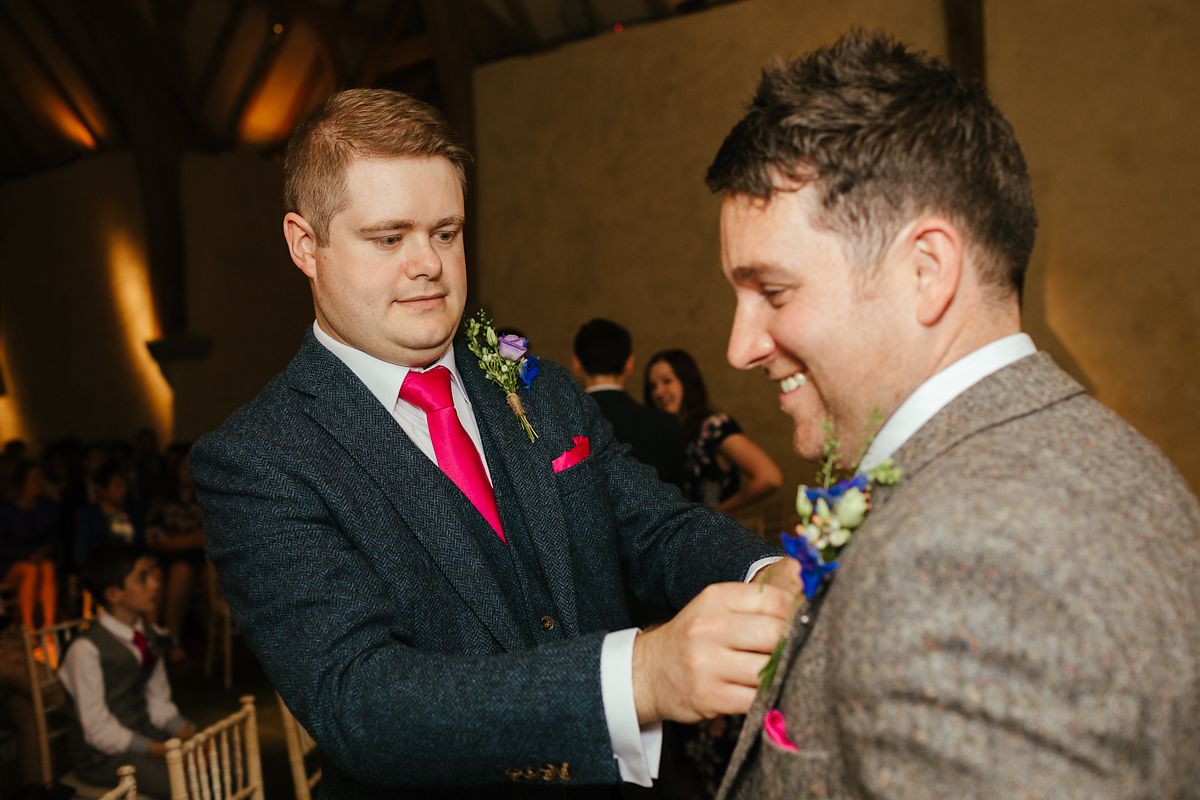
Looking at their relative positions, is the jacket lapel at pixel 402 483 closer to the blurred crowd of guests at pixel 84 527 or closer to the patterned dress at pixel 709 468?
the patterned dress at pixel 709 468

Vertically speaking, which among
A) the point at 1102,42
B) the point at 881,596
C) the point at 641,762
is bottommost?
the point at 641,762

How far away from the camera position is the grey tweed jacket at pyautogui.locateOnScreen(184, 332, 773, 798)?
3.97 feet

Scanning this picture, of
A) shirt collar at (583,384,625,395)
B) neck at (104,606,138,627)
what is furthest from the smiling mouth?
neck at (104,606,138,627)

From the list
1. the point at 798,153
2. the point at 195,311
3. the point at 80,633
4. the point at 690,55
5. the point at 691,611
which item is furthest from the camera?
the point at 195,311

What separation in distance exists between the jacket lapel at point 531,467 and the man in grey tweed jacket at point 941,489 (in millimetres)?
529

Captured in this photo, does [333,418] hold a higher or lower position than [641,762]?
higher

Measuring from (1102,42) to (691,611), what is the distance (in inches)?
261

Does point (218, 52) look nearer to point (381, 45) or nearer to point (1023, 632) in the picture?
point (381, 45)

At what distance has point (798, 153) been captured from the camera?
3.40 ft

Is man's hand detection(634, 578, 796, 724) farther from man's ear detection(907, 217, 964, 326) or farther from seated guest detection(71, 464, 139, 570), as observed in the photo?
seated guest detection(71, 464, 139, 570)

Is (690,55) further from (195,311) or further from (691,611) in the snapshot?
(691,611)

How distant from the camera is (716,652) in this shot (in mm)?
1109

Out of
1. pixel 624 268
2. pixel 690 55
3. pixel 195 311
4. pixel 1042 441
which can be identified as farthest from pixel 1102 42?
pixel 195 311

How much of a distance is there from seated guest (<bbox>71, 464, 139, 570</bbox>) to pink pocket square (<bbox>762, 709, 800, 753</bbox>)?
6.29 meters
